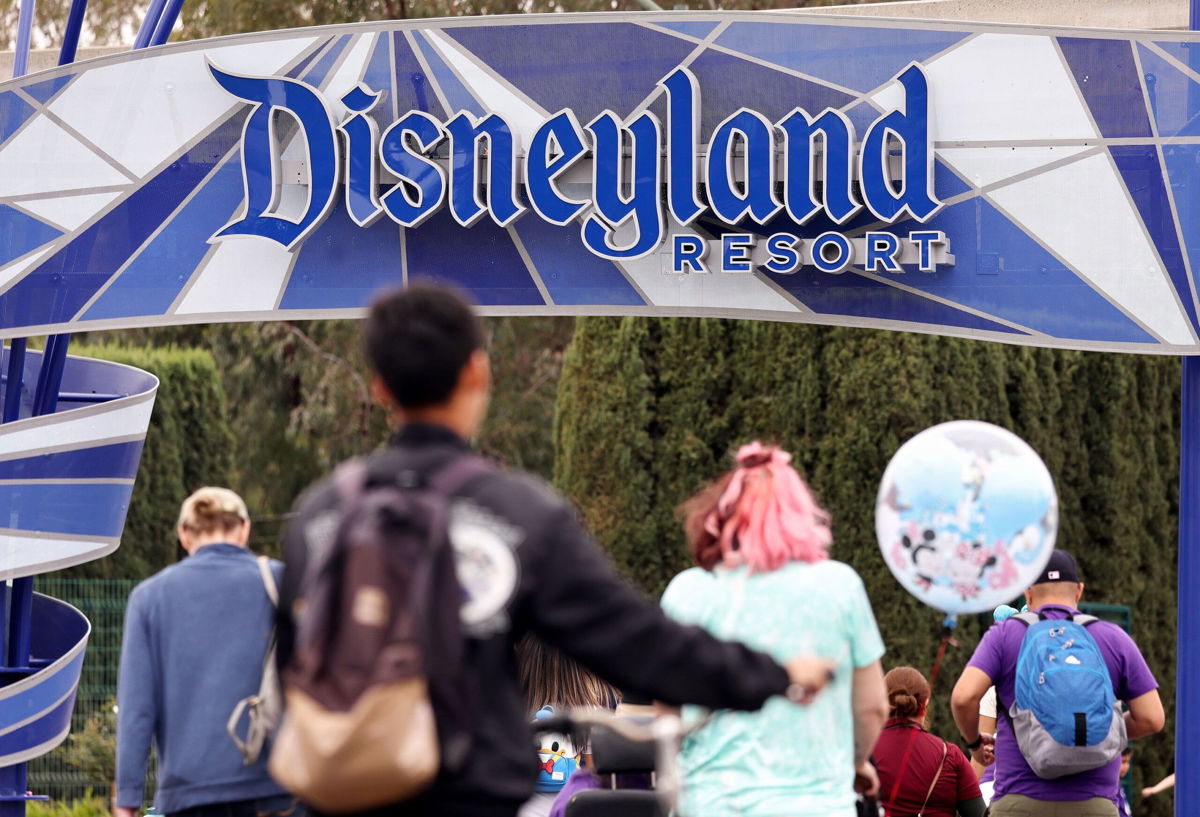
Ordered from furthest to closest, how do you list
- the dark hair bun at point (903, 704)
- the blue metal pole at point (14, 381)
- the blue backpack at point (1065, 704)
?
1. the blue metal pole at point (14, 381)
2. the dark hair bun at point (903, 704)
3. the blue backpack at point (1065, 704)

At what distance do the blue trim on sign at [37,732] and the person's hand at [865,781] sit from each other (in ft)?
16.6

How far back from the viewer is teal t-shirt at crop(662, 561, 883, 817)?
3.44m

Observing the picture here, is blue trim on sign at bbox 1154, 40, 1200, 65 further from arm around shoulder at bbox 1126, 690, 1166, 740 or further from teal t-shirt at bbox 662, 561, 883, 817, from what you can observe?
teal t-shirt at bbox 662, 561, 883, 817

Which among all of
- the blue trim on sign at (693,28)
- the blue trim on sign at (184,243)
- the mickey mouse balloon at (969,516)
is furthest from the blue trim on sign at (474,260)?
the mickey mouse balloon at (969,516)

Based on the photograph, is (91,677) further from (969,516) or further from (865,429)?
(969,516)

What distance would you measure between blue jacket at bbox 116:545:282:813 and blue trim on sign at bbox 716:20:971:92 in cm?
413

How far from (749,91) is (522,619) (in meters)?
5.47

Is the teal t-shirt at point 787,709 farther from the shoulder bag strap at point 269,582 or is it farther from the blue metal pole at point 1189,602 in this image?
the blue metal pole at point 1189,602

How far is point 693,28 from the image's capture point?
306 inches

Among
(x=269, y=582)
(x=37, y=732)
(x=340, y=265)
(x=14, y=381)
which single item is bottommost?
(x=37, y=732)

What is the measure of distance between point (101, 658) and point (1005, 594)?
35.0ft

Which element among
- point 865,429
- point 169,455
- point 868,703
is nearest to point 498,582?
point 868,703

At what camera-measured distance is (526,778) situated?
2.64 m

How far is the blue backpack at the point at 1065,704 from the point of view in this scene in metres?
5.41
